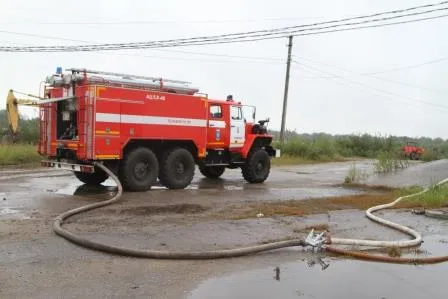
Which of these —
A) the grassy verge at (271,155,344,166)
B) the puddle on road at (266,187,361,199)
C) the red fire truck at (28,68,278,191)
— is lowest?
the grassy verge at (271,155,344,166)

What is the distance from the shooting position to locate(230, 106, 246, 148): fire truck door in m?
16.8

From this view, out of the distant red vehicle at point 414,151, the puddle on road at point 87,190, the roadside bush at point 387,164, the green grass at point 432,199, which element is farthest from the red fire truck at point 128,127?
the distant red vehicle at point 414,151

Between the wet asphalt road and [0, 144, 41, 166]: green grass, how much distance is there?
233 inches

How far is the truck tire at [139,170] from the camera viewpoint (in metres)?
13.6

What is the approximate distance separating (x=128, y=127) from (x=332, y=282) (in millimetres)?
8344

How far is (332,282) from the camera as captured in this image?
6145 mm

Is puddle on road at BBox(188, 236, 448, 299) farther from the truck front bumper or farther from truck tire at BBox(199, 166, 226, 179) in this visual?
truck tire at BBox(199, 166, 226, 179)

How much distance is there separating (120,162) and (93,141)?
1.20 metres

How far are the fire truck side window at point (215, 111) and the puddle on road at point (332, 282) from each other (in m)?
9.51

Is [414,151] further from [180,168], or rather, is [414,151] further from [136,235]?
[136,235]

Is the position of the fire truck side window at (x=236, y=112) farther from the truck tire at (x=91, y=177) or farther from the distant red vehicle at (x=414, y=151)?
the distant red vehicle at (x=414, y=151)

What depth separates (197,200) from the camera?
12.5 m

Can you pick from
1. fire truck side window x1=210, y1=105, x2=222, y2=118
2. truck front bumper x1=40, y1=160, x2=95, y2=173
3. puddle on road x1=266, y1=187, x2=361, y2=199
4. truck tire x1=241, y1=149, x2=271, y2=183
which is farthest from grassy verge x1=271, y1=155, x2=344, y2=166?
truck front bumper x1=40, y1=160, x2=95, y2=173

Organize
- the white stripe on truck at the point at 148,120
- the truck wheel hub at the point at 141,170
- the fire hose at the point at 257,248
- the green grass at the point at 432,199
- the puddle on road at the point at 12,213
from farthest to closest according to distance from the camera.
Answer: the truck wheel hub at the point at 141,170 < the white stripe on truck at the point at 148,120 < the green grass at the point at 432,199 < the puddle on road at the point at 12,213 < the fire hose at the point at 257,248
